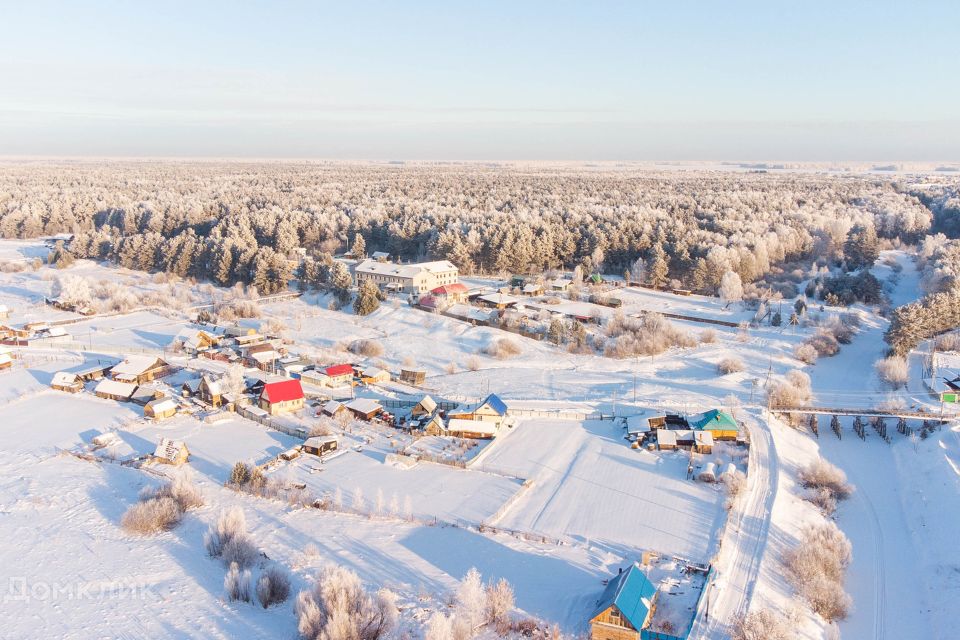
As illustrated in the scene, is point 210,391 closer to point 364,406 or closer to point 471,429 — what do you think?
point 364,406

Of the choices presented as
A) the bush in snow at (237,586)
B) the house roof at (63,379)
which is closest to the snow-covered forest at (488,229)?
the house roof at (63,379)

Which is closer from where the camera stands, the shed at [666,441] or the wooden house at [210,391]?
the shed at [666,441]

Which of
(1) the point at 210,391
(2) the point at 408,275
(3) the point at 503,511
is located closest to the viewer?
(3) the point at 503,511

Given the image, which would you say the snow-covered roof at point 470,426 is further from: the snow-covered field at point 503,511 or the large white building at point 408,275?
the large white building at point 408,275

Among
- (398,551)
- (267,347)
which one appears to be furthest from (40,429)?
(398,551)

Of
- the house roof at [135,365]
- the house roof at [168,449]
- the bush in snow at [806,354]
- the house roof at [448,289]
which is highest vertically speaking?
the house roof at [168,449]

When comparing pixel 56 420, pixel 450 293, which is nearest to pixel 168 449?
pixel 56 420

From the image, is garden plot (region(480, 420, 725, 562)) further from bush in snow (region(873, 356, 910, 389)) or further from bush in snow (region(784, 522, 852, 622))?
bush in snow (region(873, 356, 910, 389))
